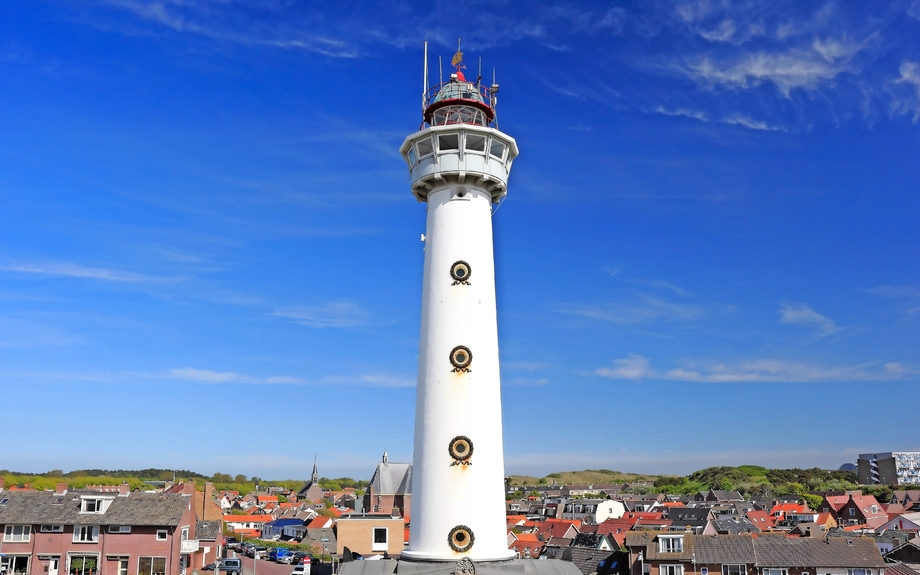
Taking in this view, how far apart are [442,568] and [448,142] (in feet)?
56.7

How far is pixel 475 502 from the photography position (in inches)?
1110

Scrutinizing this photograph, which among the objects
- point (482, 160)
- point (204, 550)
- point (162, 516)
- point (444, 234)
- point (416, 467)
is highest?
point (482, 160)

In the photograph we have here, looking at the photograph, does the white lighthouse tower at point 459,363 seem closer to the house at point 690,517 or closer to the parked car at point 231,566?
the parked car at point 231,566

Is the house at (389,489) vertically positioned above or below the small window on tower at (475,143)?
below

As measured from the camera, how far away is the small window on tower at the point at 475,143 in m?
31.8

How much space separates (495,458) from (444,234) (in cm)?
947

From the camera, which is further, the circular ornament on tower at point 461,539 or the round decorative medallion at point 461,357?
the round decorative medallion at point 461,357

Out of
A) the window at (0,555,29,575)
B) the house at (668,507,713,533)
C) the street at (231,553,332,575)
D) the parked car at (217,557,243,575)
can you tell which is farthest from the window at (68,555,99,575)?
the house at (668,507,713,533)

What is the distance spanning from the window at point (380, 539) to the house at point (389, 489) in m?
46.8

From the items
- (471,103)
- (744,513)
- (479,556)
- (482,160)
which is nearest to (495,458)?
(479,556)

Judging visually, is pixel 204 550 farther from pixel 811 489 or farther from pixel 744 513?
pixel 811 489

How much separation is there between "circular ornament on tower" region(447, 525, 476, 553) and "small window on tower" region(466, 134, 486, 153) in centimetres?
1555

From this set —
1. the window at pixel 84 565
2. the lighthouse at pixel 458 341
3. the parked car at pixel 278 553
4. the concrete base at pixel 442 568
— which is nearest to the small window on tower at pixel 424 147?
the lighthouse at pixel 458 341

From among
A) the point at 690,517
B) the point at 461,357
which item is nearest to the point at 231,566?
the point at 461,357
